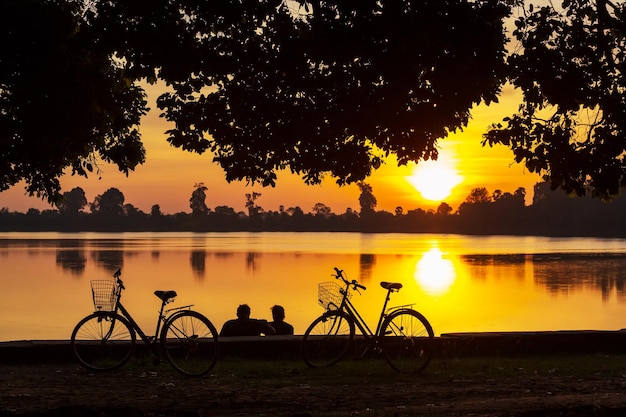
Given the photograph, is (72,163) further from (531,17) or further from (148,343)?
(531,17)

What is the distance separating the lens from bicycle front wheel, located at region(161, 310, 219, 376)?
13055 mm

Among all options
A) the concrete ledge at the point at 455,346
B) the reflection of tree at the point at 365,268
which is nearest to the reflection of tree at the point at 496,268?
the reflection of tree at the point at 365,268

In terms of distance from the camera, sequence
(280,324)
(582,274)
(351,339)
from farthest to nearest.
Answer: (582,274) → (280,324) → (351,339)

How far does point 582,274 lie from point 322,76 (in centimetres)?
5826

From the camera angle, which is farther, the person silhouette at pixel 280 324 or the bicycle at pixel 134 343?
the person silhouette at pixel 280 324

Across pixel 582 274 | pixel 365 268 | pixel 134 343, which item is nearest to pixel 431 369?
pixel 134 343

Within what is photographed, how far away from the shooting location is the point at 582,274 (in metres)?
66.6

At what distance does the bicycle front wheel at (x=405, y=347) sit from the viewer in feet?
44.2

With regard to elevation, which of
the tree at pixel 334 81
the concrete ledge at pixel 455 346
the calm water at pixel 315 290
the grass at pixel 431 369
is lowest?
the calm water at pixel 315 290

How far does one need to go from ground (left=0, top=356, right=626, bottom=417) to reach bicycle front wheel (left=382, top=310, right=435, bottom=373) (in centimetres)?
24

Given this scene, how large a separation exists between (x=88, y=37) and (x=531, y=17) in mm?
7023

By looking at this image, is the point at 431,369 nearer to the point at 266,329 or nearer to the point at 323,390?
the point at 323,390

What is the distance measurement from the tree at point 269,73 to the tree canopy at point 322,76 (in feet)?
0.08

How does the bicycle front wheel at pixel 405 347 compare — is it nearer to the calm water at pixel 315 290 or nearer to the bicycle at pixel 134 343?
the bicycle at pixel 134 343
